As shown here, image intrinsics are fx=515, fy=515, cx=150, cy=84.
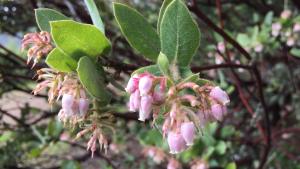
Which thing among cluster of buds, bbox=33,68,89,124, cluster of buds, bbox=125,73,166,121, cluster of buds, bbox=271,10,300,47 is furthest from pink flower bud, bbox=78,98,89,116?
cluster of buds, bbox=271,10,300,47

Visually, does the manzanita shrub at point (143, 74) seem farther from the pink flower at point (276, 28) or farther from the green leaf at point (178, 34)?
the pink flower at point (276, 28)

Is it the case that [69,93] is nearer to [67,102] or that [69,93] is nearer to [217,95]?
[67,102]

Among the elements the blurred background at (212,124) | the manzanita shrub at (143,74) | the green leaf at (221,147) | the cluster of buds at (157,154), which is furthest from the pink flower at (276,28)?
the manzanita shrub at (143,74)

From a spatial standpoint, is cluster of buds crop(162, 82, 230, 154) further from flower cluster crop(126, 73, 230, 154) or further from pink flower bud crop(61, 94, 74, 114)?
pink flower bud crop(61, 94, 74, 114)

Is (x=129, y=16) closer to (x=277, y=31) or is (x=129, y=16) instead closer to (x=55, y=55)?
(x=55, y=55)

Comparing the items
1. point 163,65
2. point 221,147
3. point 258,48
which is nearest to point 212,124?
point 221,147

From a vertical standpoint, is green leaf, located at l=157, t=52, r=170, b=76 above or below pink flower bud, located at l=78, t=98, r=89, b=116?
above

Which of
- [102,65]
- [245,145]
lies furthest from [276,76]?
[102,65]
